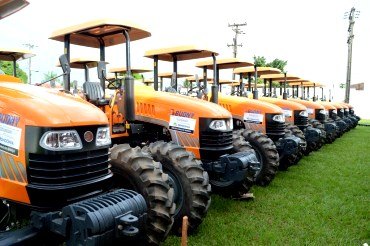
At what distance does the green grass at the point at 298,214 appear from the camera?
16.0 feet

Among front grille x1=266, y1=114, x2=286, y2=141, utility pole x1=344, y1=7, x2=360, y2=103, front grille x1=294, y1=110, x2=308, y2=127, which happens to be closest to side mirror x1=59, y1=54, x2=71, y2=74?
front grille x1=266, y1=114, x2=286, y2=141

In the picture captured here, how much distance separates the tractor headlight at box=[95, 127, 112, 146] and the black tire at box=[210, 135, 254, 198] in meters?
2.82

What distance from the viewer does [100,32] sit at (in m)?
5.55

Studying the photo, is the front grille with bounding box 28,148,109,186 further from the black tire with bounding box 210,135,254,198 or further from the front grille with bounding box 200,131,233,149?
the black tire with bounding box 210,135,254,198

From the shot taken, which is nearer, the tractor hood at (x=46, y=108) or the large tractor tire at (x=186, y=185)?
the tractor hood at (x=46, y=108)

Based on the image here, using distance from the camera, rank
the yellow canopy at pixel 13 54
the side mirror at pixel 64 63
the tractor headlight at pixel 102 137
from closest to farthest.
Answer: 1. the tractor headlight at pixel 102 137
2. the side mirror at pixel 64 63
3. the yellow canopy at pixel 13 54

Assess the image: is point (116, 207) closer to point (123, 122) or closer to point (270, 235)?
point (270, 235)

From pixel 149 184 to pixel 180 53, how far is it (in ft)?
11.2

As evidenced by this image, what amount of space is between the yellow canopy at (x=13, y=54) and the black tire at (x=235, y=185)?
3619 millimetres

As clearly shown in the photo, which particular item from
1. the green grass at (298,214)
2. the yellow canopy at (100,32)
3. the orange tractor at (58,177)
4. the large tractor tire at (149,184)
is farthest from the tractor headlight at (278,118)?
the orange tractor at (58,177)

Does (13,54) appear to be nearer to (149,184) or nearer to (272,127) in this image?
(149,184)

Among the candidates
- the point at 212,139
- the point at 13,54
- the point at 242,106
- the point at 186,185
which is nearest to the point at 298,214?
the point at 212,139

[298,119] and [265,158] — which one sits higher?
[298,119]

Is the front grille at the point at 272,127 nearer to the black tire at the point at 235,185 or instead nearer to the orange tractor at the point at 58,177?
the black tire at the point at 235,185
